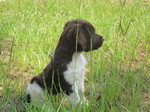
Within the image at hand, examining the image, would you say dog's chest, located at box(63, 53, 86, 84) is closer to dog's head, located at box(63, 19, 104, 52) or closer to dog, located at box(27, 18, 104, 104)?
dog, located at box(27, 18, 104, 104)

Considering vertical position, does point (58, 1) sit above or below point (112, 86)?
above

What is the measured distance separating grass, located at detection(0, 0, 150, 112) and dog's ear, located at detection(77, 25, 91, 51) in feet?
0.61

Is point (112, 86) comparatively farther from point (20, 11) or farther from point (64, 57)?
point (20, 11)

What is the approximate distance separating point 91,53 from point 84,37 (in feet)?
0.85

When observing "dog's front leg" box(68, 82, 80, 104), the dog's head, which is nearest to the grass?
"dog's front leg" box(68, 82, 80, 104)

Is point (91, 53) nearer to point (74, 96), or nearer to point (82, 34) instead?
point (82, 34)

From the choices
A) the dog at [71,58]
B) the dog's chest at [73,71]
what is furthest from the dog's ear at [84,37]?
the dog's chest at [73,71]

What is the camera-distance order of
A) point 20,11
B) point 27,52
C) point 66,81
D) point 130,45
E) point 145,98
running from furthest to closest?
1. point 20,11
2. point 130,45
3. point 27,52
4. point 145,98
5. point 66,81

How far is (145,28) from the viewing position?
578 centimetres

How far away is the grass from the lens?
3.21 meters

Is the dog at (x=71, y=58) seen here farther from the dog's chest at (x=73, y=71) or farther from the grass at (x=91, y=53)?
the grass at (x=91, y=53)

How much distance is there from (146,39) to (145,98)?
2.06 metres

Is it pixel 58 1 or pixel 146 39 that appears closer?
pixel 146 39

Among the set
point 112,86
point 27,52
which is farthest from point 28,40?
point 112,86
